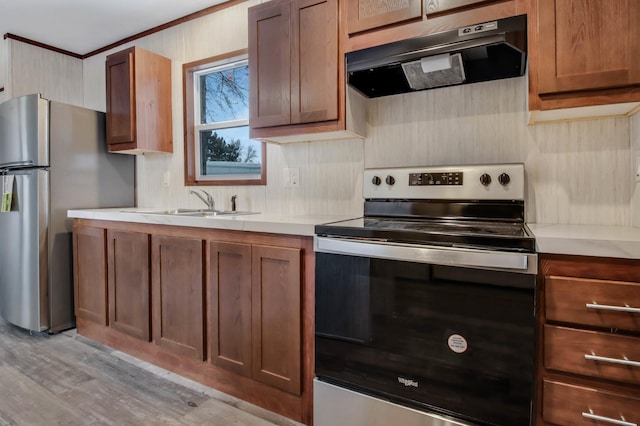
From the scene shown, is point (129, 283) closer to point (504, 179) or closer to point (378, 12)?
point (378, 12)

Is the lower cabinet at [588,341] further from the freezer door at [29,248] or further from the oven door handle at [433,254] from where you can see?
the freezer door at [29,248]

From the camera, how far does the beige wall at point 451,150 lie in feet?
5.30

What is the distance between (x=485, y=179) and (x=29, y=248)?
3.19 metres

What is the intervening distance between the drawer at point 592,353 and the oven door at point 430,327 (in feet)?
0.24

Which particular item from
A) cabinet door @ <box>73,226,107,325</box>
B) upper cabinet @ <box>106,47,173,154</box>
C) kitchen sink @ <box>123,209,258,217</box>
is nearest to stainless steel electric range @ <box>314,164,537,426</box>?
kitchen sink @ <box>123,209,258,217</box>

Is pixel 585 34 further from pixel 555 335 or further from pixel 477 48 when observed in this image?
pixel 555 335

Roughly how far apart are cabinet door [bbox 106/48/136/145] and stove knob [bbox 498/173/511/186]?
8.52ft

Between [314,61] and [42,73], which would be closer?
[314,61]

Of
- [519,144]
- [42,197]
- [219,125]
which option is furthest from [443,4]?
[42,197]

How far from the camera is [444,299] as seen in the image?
135cm

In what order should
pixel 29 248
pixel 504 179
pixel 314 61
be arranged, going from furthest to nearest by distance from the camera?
pixel 29 248
pixel 314 61
pixel 504 179

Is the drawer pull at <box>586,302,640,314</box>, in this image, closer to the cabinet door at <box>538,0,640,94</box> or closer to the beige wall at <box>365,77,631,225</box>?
the beige wall at <box>365,77,631,225</box>

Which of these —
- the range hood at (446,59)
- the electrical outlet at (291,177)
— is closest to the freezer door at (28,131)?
the electrical outlet at (291,177)

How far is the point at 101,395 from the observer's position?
6.50 ft
